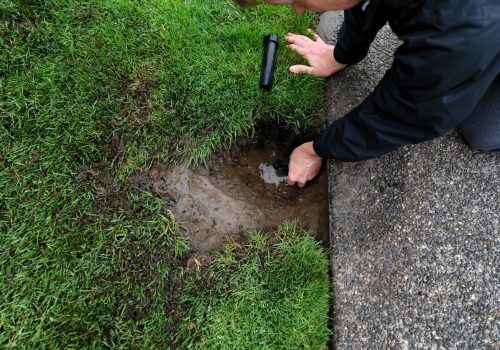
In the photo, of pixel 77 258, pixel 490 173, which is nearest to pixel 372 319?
pixel 490 173

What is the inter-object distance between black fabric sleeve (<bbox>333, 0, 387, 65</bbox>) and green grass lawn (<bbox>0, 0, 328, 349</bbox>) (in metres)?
0.34

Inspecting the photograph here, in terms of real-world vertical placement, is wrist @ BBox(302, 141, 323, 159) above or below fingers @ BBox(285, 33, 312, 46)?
below

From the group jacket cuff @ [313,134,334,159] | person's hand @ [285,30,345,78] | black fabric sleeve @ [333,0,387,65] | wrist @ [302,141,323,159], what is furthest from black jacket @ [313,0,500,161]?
person's hand @ [285,30,345,78]

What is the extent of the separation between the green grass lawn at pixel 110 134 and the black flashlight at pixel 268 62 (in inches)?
2.3

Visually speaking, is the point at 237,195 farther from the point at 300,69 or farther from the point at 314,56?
the point at 314,56

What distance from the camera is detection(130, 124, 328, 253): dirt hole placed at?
2381mm

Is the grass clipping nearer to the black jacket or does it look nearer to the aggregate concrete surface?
the aggregate concrete surface

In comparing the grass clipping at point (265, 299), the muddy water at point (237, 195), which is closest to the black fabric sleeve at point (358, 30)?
the muddy water at point (237, 195)

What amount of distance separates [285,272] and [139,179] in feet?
3.40

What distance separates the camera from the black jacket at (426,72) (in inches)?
50.8

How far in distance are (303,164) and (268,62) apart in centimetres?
70

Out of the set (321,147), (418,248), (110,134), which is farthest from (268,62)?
(418,248)

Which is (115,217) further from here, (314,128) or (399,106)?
(399,106)

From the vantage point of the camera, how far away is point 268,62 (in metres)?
2.53
